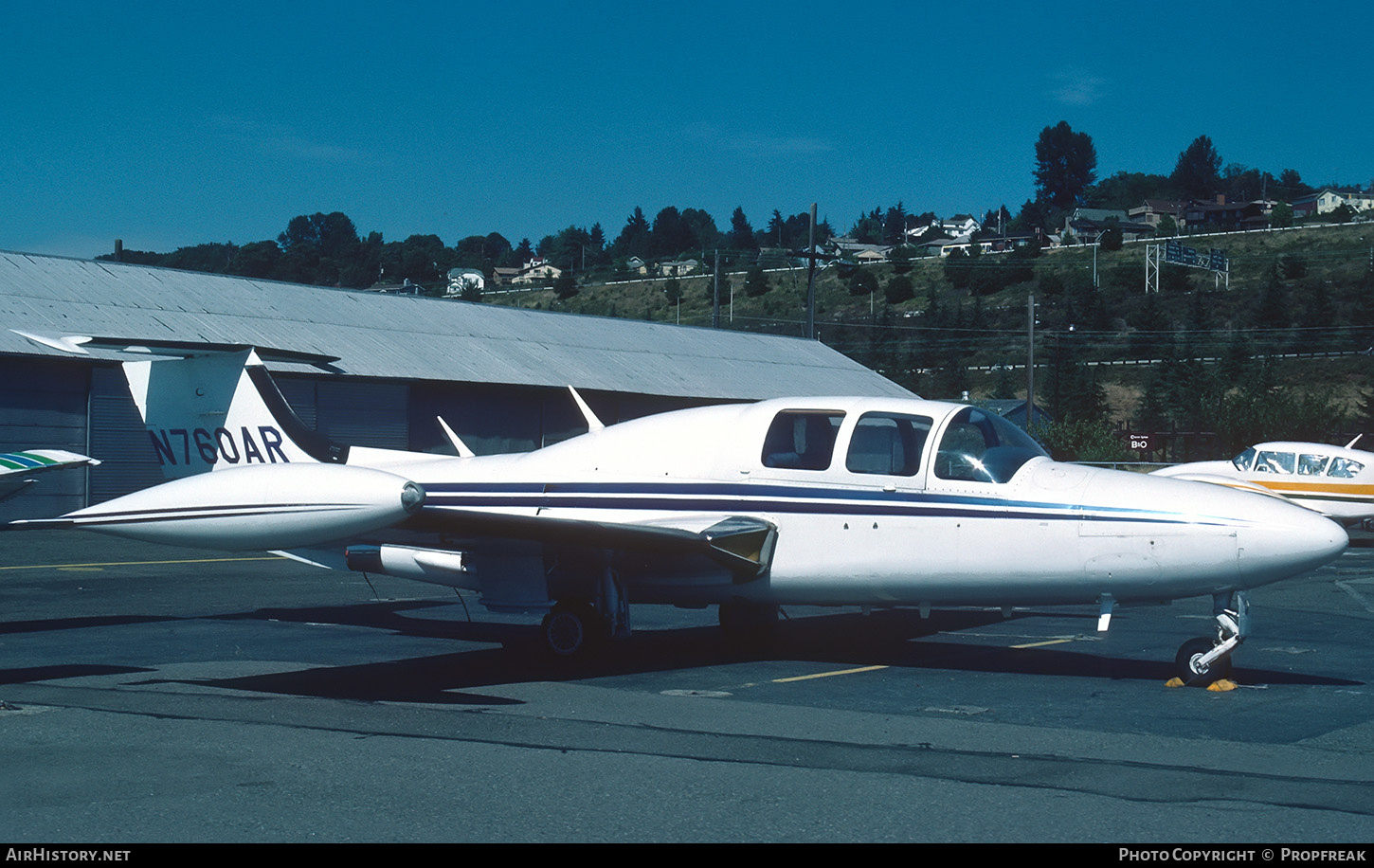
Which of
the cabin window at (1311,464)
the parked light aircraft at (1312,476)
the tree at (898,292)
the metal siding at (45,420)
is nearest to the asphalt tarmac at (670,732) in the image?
the parked light aircraft at (1312,476)

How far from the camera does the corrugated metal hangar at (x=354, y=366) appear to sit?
3120 cm

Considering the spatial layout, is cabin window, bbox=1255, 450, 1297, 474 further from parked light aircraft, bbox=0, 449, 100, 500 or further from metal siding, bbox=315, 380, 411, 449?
parked light aircraft, bbox=0, 449, 100, 500

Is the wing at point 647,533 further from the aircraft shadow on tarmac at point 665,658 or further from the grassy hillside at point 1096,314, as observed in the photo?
the grassy hillside at point 1096,314

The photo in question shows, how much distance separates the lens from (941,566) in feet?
35.9

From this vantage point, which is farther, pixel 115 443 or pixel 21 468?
pixel 115 443

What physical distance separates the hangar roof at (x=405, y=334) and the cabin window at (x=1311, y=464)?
19.0 meters

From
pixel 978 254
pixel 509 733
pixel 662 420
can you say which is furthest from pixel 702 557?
pixel 978 254

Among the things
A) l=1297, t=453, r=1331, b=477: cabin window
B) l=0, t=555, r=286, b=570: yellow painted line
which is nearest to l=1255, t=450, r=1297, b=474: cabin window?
l=1297, t=453, r=1331, b=477: cabin window

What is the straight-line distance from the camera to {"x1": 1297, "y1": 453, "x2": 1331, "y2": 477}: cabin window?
98.4 ft

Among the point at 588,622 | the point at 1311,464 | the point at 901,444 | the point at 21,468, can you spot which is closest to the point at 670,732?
the point at 588,622

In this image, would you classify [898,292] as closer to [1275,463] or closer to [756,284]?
[756,284]

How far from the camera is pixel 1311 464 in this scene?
30.0m

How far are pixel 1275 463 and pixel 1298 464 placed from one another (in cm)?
49
